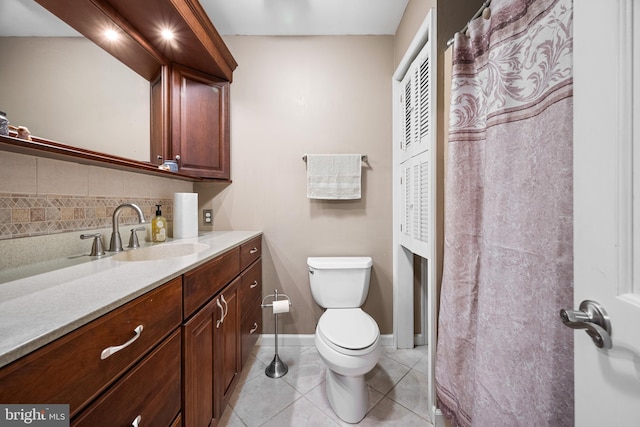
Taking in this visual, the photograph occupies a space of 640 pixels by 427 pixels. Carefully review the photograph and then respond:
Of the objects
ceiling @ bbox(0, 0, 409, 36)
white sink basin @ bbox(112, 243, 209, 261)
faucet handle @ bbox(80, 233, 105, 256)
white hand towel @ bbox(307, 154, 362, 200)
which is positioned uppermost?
ceiling @ bbox(0, 0, 409, 36)

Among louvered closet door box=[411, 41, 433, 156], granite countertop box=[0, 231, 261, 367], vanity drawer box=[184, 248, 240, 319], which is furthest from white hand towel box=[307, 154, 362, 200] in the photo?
granite countertop box=[0, 231, 261, 367]

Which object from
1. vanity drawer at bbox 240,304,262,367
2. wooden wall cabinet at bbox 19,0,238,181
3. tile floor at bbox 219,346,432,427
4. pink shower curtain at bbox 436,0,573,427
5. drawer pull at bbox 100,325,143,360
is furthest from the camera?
vanity drawer at bbox 240,304,262,367

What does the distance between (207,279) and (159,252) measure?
1.57 ft

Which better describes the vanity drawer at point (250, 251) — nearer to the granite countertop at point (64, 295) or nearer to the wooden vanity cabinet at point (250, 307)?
the wooden vanity cabinet at point (250, 307)

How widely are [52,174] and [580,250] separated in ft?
5.61

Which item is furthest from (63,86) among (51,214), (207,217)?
(207,217)

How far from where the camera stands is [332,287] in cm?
161

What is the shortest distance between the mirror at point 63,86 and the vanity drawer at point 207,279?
738mm

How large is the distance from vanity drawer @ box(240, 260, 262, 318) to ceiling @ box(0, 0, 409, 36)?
1762mm

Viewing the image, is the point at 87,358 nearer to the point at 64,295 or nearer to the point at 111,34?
the point at 64,295

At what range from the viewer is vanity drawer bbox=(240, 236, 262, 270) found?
4.49 feet

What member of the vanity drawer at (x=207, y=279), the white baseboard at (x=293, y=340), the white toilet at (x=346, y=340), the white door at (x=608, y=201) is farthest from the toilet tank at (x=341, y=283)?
the white door at (x=608, y=201)

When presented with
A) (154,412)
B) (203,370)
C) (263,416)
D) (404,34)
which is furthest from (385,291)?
(404,34)

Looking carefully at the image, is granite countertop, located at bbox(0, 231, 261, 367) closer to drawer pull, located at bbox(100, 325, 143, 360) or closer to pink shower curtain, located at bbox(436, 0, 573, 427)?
drawer pull, located at bbox(100, 325, 143, 360)
